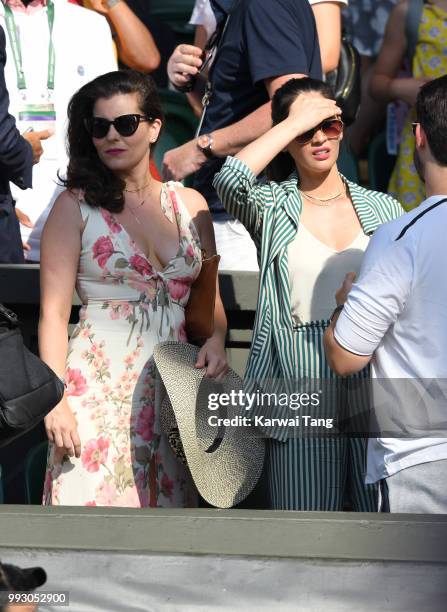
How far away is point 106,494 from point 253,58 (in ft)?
5.58

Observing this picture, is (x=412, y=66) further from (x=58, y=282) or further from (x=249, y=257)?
(x=58, y=282)

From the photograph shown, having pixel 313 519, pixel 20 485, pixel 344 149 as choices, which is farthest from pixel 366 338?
pixel 344 149

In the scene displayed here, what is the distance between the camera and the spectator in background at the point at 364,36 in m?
6.53

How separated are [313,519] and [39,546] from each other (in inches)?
30.3

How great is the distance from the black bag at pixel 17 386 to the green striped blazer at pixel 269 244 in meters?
0.99

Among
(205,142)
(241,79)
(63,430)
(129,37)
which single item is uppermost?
(129,37)

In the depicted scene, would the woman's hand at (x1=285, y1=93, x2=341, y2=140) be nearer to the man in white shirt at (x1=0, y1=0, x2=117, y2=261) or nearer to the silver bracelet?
the man in white shirt at (x1=0, y1=0, x2=117, y2=261)

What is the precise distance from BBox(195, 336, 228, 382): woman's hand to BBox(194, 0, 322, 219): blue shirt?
0.77 metres

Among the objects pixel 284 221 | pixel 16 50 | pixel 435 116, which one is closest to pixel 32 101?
pixel 16 50

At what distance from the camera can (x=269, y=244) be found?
3.93 metres

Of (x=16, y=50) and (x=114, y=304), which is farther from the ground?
(x=16, y=50)

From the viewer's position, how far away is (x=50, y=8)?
5277 mm

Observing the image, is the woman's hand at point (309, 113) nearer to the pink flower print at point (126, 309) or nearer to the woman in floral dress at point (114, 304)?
the woman in floral dress at point (114, 304)

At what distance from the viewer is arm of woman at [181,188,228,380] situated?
13.3 feet
